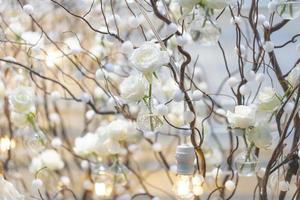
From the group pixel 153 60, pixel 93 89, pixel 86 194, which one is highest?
pixel 153 60

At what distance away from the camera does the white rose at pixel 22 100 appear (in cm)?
125

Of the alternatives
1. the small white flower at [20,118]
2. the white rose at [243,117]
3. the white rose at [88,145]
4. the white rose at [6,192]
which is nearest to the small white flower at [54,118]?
the white rose at [88,145]

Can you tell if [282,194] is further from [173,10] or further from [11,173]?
[11,173]

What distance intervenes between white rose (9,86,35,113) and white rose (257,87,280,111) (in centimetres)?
56

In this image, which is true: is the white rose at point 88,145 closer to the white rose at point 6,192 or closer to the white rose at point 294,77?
the white rose at point 6,192

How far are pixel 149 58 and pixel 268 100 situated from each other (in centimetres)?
26

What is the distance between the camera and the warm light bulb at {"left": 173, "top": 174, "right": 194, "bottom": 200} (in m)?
1.08

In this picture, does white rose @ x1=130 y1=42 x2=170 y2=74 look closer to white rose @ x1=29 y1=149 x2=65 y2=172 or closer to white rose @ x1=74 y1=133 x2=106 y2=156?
white rose @ x1=74 y1=133 x2=106 y2=156

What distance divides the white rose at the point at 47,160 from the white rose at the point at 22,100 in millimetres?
324

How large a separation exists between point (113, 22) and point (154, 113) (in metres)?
0.25

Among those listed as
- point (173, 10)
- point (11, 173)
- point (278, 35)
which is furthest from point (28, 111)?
point (278, 35)

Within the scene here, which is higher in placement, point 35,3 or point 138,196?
point 35,3

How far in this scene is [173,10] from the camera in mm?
1362

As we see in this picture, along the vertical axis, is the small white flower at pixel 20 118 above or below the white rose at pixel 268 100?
below
